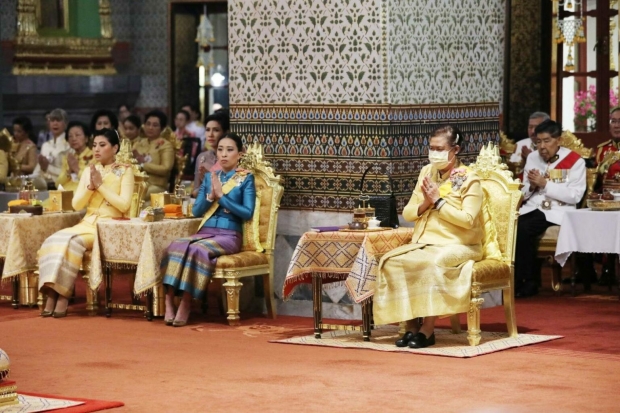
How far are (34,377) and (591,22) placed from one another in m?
9.16

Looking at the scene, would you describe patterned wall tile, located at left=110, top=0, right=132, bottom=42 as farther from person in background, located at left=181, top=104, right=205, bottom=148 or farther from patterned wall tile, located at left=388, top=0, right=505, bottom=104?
patterned wall tile, located at left=388, top=0, right=505, bottom=104

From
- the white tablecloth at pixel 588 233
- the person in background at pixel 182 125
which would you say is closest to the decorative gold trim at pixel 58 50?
the person in background at pixel 182 125

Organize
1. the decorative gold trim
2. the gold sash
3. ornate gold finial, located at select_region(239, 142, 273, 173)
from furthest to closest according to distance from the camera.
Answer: the decorative gold trim
ornate gold finial, located at select_region(239, 142, 273, 173)
the gold sash

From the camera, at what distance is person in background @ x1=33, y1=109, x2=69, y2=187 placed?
1325 cm

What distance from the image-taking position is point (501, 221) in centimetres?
887

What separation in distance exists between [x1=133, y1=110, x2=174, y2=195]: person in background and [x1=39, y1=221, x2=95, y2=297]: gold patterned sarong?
282cm

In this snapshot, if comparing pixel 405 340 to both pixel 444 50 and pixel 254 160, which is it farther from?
pixel 444 50

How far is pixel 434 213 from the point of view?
8562mm

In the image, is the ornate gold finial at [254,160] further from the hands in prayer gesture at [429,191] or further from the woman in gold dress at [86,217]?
the hands in prayer gesture at [429,191]

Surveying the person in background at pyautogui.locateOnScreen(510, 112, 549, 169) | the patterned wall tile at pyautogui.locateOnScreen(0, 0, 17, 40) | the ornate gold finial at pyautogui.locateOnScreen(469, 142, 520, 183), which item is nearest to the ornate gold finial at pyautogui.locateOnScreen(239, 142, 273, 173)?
the ornate gold finial at pyautogui.locateOnScreen(469, 142, 520, 183)

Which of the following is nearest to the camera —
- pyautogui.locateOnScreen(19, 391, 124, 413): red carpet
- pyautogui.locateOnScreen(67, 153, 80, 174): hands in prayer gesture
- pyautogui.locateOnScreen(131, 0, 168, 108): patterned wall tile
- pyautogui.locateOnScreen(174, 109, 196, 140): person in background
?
pyautogui.locateOnScreen(19, 391, 124, 413): red carpet

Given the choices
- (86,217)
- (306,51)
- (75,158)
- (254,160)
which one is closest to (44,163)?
(75,158)

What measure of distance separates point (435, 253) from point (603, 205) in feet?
8.36

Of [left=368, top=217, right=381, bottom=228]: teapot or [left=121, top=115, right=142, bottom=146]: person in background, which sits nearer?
[left=368, top=217, right=381, bottom=228]: teapot
